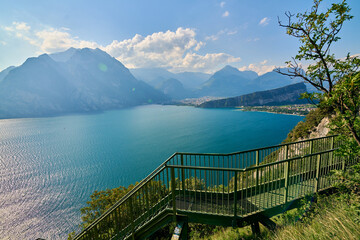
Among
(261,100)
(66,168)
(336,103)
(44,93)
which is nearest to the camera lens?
(336,103)

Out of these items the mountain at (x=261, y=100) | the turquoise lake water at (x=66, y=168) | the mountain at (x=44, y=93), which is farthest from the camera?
the mountain at (x=261, y=100)

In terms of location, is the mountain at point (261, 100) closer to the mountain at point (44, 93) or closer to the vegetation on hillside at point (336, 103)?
the mountain at point (44, 93)

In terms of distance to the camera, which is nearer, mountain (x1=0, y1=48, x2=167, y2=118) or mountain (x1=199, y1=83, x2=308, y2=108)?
mountain (x1=0, y1=48, x2=167, y2=118)

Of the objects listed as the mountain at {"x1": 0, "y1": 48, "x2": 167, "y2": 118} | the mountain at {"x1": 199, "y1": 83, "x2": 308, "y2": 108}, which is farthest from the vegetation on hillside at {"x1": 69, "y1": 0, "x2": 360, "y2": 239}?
the mountain at {"x1": 0, "y1": 48, "x2": 167, "y2": 118}

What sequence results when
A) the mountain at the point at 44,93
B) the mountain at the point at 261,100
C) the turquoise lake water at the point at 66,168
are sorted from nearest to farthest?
the turquoise lake water at the point at 66,168 < the mountain at the point at 44,93 < the mountain at the point at 261,100

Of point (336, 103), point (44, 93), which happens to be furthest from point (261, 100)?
point (44, 93)

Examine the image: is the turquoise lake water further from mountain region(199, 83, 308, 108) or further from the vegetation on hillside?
mountain region(199, 83, 308, 108)

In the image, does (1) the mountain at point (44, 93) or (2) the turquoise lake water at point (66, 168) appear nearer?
(2) the turquoise lake water at point (66, 168)

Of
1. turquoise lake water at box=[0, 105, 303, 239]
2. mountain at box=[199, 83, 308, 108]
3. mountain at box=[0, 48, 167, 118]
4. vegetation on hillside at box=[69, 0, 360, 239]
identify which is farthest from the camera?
mountain at box=[199, 83, 308, 108]

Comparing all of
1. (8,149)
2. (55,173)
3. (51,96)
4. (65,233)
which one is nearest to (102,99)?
(51,96)

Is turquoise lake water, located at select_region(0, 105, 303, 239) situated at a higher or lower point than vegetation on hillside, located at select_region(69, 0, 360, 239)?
lower

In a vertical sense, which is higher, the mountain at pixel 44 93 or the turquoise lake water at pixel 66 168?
the mountain at pixel 44 93

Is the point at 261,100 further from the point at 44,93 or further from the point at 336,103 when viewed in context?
the point at 44,93

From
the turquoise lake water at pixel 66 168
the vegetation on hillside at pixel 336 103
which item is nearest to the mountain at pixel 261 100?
the turquoise lake water at pixel 66 168
